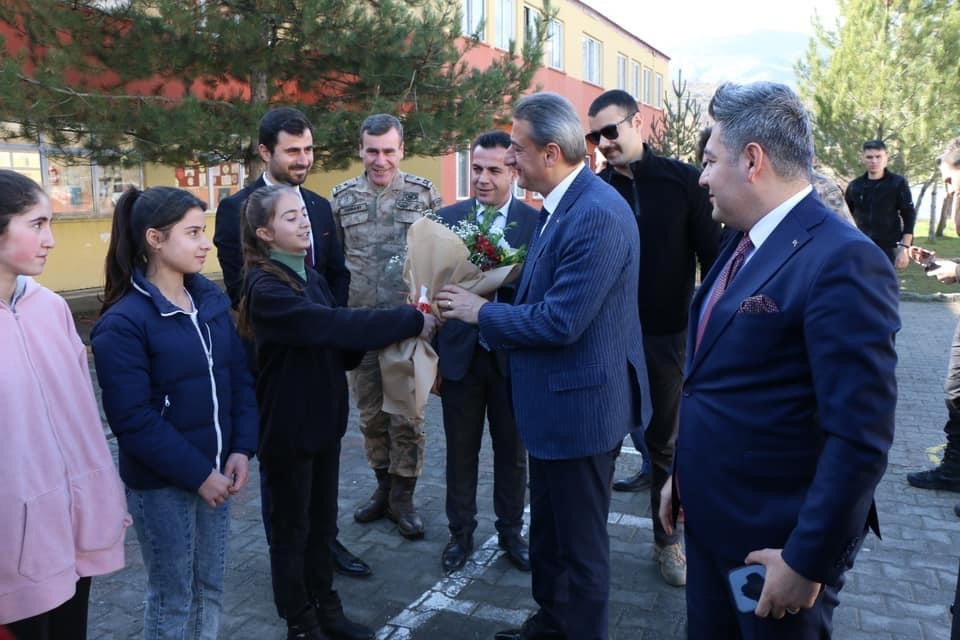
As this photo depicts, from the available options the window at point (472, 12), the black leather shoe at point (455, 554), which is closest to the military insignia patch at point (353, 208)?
the black leather shoe at point (455, 554)

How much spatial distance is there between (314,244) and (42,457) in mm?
2204

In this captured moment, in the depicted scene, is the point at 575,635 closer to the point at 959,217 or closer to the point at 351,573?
the point at 351,573

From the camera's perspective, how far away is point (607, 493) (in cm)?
322

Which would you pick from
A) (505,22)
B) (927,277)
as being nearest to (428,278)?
(927,277)

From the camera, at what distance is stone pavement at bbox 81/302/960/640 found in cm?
374

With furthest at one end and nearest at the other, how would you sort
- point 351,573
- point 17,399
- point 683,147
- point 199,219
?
1. point 683,147
2. point 351,573
3. point 199,219
4. point 17,399

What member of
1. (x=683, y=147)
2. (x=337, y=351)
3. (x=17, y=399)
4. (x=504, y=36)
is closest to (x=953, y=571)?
(x=337, y=351)

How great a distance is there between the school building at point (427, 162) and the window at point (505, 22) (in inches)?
1.1

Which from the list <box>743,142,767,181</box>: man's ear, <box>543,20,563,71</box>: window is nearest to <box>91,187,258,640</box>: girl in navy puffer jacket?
<box>743,142,767,181</box>: man's ear

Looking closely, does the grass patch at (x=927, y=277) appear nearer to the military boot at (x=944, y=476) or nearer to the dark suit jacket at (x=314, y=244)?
the military boot at (x=944, y=476)

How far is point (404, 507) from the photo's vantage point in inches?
190

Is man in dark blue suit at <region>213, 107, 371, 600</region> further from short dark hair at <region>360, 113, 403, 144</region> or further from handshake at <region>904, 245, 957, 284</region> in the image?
handshake at <region>904, 245, 957, 284</region>

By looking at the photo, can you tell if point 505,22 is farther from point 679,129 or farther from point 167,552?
point 167,552

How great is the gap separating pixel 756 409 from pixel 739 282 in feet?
1.11
